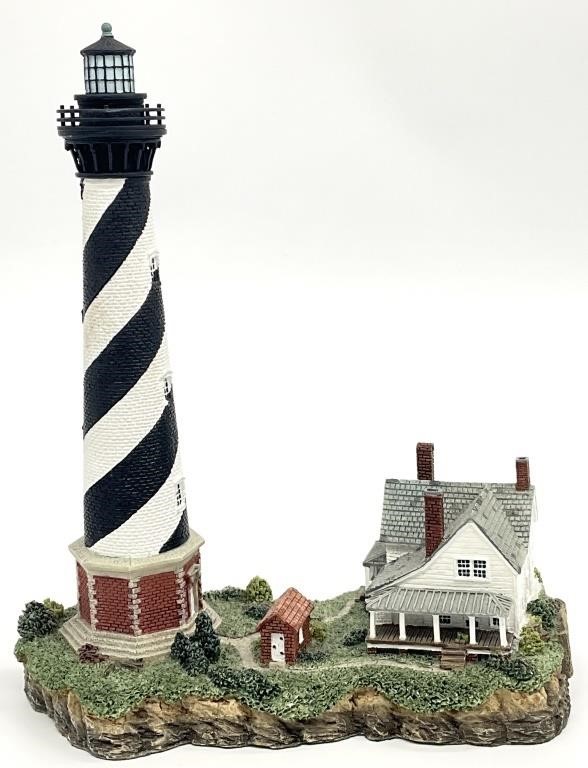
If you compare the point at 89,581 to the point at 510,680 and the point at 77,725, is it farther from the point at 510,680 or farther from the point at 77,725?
the point at 510,680

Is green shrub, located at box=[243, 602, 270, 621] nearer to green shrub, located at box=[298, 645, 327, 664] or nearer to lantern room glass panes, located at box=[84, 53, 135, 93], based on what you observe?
green shrub, located at box=[298, 645, 327, 664]

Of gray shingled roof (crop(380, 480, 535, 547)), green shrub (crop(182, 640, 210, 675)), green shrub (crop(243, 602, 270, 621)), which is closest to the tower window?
gray shingled roof (crop(380, 480, 535, 547))

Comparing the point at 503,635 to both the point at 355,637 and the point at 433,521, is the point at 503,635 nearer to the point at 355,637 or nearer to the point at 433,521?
the point at 433,521

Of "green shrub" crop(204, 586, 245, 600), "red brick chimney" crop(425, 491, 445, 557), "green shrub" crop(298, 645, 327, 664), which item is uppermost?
"red brick chimney" crop(425, 491, 445, 557)

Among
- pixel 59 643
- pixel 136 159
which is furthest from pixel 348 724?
pixel 136 159

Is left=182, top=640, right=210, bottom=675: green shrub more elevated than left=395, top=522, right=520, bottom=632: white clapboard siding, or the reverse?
left=395, top=522, right=520, bottom=632: white clapboard siding

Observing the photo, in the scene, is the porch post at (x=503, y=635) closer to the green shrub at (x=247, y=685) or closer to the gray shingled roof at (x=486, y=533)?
the gray shingled roof at (x=486, y=533)
